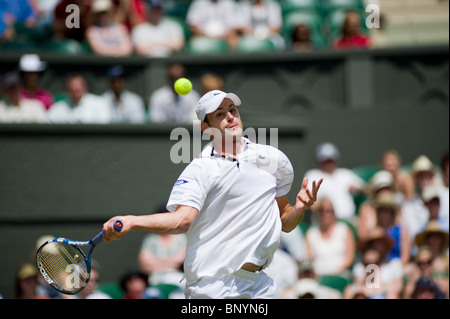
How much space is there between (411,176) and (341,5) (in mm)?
3137

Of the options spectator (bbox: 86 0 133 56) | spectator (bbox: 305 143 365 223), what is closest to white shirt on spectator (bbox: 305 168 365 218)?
spectator (bbox: 305 143 365 223)

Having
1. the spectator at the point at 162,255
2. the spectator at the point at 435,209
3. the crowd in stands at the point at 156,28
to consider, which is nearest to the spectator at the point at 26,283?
the spectator at the point at 162,255

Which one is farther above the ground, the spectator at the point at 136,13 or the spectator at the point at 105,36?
the spectator at the point at 136,13

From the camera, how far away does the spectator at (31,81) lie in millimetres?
9719

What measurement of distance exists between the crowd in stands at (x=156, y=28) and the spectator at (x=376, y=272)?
3.08m

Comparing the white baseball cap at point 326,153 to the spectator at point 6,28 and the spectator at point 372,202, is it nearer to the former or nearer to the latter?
the spectator at point 372,202

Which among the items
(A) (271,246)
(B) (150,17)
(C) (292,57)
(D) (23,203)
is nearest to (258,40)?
(C) (292,57)

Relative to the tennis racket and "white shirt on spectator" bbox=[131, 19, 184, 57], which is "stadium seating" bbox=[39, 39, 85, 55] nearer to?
"white shirt on spectator" bbox=[131, 19, 184, 57]

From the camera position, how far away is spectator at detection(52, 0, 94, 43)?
34.7ft

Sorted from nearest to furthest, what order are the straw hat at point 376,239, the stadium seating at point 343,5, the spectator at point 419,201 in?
the straw hat at point 376,239, the spectator at point 419,201, the stadium seating at point 343,5

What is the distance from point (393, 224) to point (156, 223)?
180 inches

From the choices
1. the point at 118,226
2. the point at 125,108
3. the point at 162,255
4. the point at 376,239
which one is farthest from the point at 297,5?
the point at 118,226

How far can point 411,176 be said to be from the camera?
9.45 meters

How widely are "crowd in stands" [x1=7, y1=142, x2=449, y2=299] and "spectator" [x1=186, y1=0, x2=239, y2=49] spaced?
7.11 feet
